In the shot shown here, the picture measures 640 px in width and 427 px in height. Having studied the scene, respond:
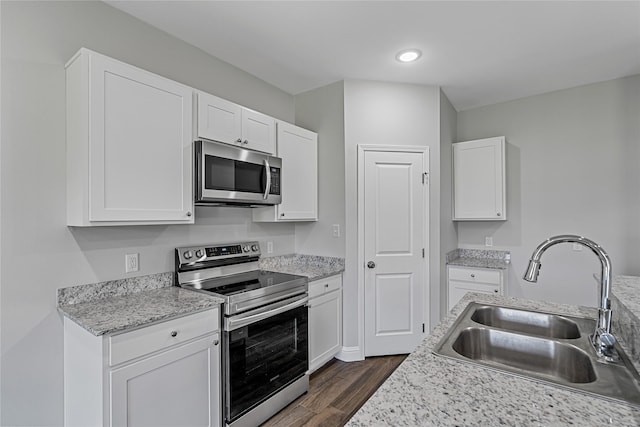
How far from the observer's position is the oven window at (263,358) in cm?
192

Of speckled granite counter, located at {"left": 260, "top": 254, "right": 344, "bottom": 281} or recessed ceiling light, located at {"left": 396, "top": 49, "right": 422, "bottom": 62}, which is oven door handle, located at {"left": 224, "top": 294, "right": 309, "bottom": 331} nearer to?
speckled granite counter, located at {"left": 260, "top": 254, "right": 344, "bottom": 281}

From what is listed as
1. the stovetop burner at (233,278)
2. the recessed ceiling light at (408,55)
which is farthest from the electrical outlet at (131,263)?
the recessed ceiling light at (408,55)

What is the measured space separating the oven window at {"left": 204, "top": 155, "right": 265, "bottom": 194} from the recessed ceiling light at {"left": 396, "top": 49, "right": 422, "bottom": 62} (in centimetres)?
146

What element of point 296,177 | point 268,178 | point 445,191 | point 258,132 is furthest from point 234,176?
point 445,191

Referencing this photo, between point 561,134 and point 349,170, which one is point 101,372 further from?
point 561,134

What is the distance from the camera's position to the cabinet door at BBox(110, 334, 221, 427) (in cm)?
147

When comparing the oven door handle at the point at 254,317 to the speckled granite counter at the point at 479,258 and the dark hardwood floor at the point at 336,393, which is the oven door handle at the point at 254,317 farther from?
the speckled granite counter at the point at 479,258

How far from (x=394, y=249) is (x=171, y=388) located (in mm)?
2190

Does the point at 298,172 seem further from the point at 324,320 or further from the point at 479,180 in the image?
the point at 479,180

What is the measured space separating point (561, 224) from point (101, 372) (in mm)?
4075

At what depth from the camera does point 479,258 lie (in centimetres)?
378

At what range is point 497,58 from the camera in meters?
2.69

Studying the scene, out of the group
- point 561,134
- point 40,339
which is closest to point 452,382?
point 40,339

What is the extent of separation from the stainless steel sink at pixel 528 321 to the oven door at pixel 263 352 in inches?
50.2
